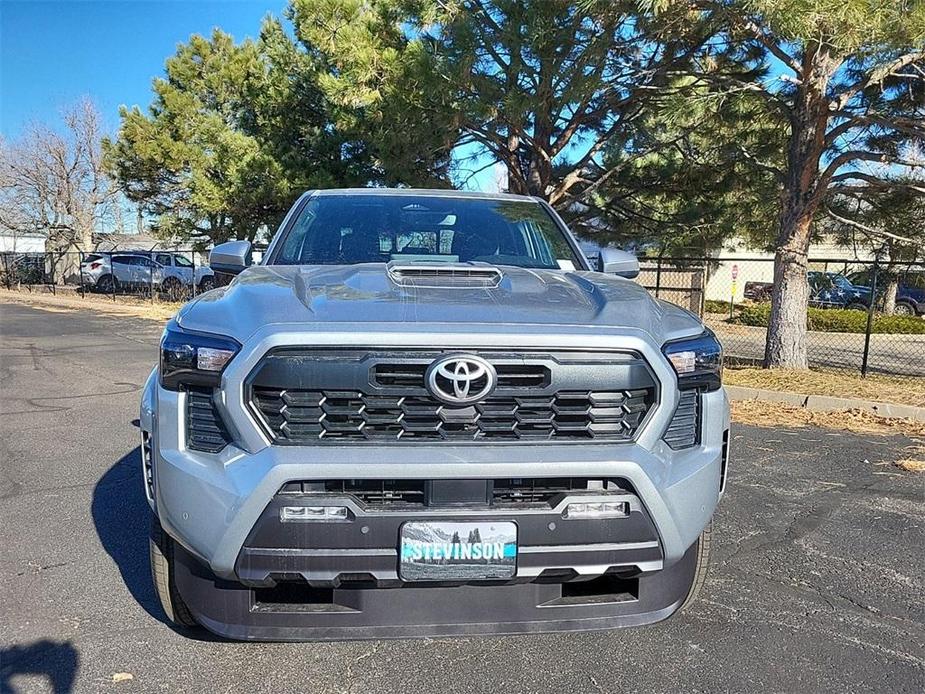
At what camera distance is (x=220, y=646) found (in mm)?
2816

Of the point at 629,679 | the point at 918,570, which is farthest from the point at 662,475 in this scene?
the point at 918,570

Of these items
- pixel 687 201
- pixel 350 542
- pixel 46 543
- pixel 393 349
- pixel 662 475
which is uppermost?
pixel 687 201

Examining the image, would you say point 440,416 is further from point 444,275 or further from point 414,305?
point 444,275

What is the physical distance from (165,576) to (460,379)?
1.35 meters

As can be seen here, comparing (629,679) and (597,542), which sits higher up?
(597,542)

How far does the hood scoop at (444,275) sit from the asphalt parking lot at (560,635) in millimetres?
1429

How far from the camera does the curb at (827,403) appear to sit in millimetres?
7789

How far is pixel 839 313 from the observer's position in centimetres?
2153

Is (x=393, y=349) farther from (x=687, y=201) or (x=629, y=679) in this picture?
(x=687, y=201)

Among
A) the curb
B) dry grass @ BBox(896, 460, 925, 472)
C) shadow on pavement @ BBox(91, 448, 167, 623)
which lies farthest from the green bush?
shadow on pavement @ BBox(91, 448, 167, 623)

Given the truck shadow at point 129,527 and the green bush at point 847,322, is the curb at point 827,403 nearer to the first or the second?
the truck shadow at point 129,527

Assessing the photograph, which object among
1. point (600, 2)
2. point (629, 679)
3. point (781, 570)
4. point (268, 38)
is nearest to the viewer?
point (629, 679)

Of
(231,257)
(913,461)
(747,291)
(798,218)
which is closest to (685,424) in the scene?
(231,257)

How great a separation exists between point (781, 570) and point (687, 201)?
957 centimetres
